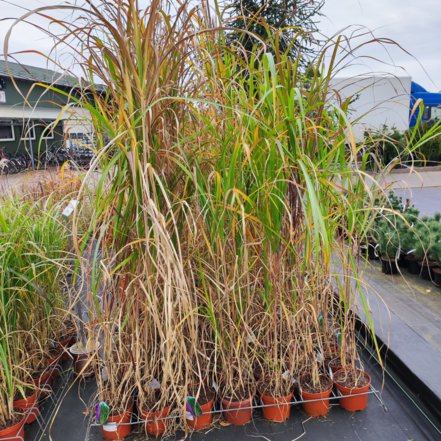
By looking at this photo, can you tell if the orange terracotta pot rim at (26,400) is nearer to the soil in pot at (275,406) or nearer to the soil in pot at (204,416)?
the soil in pot at (204,416)

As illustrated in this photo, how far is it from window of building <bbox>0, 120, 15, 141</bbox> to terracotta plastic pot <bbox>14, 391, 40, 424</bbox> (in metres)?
15.4

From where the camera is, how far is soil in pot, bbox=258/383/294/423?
137 centimetres

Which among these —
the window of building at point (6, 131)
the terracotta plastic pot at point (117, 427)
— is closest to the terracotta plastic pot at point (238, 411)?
the terracotta plastic pot at point (117, 427)

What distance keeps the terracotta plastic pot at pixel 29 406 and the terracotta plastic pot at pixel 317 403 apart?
98 centimetres

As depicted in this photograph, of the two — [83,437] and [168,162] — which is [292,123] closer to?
[168,162]

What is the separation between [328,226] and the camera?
1366 mm

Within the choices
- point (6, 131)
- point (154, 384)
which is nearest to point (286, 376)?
point (154, 384)

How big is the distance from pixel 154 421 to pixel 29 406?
0.49 m

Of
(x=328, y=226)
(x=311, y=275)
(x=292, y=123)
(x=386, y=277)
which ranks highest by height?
(x=292, y=123)

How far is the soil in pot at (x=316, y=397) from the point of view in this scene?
141 centimetres

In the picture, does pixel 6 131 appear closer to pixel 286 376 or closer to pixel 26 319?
pixel 26 319

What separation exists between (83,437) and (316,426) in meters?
0.83

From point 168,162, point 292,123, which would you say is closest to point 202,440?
point 168,162

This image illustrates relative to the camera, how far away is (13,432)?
1.29 m
